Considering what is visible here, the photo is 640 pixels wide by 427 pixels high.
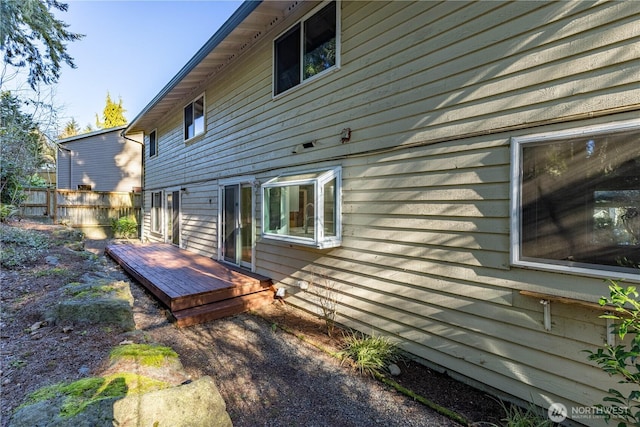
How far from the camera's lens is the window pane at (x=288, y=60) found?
490cm

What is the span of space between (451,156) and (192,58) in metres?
6.20

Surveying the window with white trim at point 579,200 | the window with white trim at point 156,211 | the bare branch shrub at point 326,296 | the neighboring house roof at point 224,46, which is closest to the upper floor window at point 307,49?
the neighboring house roof at point 224,46

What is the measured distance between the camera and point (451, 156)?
9.59 ft

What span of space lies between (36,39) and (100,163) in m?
7.60

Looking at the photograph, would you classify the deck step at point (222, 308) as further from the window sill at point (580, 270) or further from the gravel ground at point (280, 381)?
the window sill at point (580, 270)

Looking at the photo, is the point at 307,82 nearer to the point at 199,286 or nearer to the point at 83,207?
the point at 199,286

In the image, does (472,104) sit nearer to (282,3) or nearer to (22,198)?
(282,3)

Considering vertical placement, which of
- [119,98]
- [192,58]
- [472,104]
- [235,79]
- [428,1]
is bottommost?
[472,104]

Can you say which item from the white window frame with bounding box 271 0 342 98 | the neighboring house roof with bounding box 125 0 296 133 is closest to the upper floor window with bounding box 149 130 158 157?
the neighboring house roof with bounding box 125 0 296 133

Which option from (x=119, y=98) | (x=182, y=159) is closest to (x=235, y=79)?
(x=182, y=159)

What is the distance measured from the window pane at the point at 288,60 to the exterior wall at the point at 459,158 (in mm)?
375

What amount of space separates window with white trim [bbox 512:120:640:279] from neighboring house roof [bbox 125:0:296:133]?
14.2 ft

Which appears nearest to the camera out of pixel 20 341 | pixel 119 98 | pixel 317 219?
pixel 20 341

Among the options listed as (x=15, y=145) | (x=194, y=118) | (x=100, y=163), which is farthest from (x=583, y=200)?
(x=100, y=163)
